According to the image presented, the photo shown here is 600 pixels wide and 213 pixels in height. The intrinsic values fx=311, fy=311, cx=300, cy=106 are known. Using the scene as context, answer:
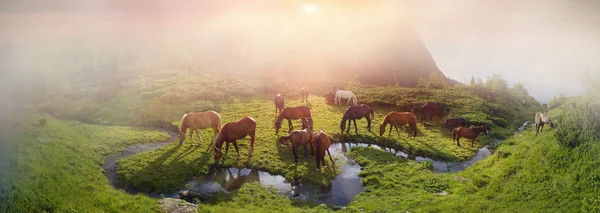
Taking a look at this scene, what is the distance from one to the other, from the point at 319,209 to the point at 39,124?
699 inches

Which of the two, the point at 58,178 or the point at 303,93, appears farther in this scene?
the point at 303,93

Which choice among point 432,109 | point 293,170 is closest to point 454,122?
point 432,109

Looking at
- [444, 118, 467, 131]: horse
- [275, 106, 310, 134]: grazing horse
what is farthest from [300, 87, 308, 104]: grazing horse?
[444, 118, 467, 131]: horse

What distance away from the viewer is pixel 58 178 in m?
11.3

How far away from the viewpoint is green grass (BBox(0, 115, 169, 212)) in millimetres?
9172

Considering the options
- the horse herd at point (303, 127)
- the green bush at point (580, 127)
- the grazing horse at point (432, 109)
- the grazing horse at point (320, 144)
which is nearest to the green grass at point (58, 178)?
the horse herd at point (303, 127)

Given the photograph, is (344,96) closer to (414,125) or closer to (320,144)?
(414,125)

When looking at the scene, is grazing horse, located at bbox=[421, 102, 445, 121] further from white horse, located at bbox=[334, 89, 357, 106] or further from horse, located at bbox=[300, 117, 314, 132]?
horse, located at bbox=[300, 117, 314, 132]

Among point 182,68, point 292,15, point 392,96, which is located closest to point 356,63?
point 292,15

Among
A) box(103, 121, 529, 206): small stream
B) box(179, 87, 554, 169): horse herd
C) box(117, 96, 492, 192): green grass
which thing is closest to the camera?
box(103, 121, 529, 206): small stream

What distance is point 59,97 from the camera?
34.2 m

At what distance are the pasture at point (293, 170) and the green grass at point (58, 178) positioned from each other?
4cm

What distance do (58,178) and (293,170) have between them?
9.08 metres

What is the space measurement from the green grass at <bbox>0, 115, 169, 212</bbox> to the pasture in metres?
0.04
